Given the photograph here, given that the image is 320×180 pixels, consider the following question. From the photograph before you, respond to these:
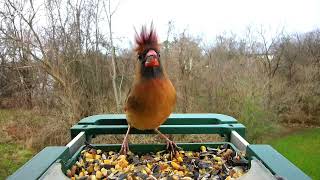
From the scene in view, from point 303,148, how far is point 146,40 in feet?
53.7

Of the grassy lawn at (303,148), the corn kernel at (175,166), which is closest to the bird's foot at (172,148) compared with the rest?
the corn kernel at (175,166)

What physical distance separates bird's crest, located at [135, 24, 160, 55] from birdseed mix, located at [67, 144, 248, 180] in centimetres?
66

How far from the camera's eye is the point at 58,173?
1412mm

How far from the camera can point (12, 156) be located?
10.6 meters

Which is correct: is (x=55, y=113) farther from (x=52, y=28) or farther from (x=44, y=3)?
(x=44, y=3)

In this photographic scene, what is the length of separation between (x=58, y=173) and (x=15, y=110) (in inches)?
413

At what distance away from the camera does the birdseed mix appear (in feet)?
6.09

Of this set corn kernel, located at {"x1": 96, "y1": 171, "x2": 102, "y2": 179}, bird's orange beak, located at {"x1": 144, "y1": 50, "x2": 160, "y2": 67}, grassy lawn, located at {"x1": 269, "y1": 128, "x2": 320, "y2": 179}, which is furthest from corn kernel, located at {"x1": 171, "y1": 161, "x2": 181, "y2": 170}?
grassy lawn, located at {"x1": 269, "y1": 128, "x2": 320, "y2": 179}

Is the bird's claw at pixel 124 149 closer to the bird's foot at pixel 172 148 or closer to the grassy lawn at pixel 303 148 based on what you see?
the bird's foot at pixel 172 148

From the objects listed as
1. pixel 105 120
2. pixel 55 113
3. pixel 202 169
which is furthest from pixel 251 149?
pixel 55 113

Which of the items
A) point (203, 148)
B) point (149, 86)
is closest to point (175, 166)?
point (203, 148)

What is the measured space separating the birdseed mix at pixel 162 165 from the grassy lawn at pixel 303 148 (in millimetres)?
12678

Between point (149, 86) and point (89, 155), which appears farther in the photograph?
point (89, 155)

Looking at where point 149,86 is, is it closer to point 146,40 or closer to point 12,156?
point 146,40
